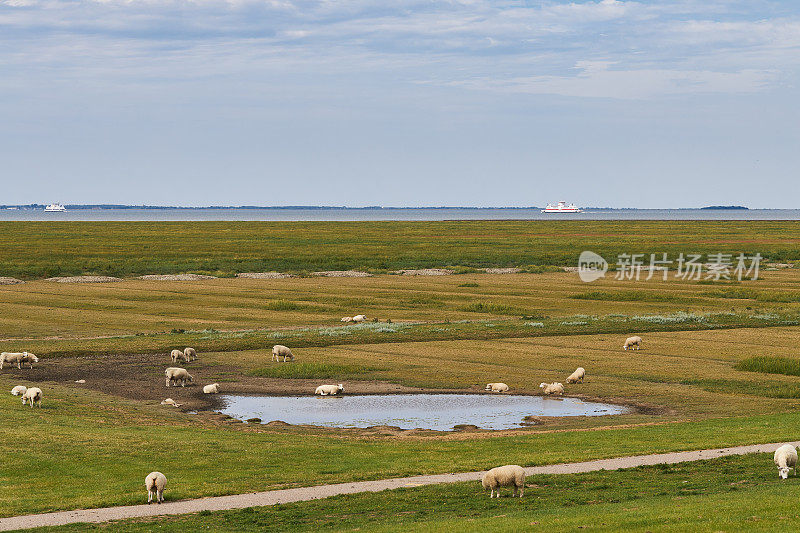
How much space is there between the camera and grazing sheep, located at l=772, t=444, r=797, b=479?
71.9 feet

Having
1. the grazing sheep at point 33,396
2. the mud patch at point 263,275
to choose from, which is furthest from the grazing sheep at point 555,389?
the mud patch at point 263,275

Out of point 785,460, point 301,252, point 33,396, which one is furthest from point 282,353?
point 301,252

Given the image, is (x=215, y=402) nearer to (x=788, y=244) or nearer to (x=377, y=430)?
(x=377, y=430)

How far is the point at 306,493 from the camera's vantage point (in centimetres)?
2270

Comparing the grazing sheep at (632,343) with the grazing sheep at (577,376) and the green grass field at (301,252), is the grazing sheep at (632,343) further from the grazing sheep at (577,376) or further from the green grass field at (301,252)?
the green grass field at (301,252)

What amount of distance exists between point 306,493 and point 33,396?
1582 cm

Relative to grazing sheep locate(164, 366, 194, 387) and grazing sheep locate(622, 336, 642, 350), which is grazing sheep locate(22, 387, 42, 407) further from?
grazing sheep locate(622, 336, 642, 350)

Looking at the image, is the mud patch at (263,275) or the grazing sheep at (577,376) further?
the mud patch at (263,275)

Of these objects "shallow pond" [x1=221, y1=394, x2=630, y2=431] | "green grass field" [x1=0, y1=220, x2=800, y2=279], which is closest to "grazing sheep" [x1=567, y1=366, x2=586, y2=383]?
"shallow pond" [x1=221, y1=394, x2=630, y2=431]

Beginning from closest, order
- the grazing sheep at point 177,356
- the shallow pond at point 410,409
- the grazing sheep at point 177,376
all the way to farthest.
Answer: the shallow pond at point 410,409 → the grazing sheep at point 177,376 → the grazing sheep at point 177,356

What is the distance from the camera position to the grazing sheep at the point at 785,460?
2192 cm

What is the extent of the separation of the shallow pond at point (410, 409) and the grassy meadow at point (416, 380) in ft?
5.58

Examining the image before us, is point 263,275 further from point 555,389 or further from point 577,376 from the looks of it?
point 555,389

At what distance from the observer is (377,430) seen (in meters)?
32.9
